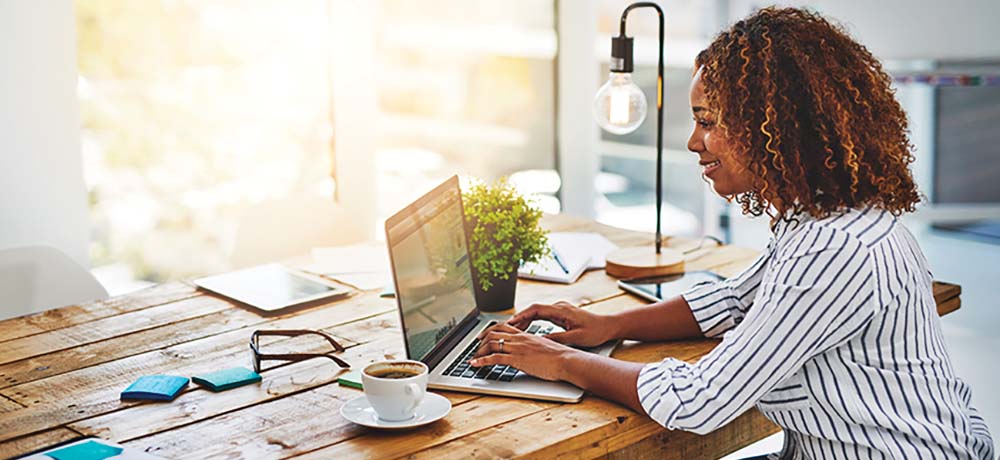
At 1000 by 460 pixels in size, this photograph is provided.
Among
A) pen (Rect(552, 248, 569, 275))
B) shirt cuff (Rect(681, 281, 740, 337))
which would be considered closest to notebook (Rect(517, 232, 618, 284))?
pen (Rect(552, 248, 569, 275))

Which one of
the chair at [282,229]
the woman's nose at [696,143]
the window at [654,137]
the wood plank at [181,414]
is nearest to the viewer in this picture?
the wood plank at [181,414]

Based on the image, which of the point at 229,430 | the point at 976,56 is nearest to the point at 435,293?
the point at 229,430

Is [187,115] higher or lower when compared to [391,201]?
higher

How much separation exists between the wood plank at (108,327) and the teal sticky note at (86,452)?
467mm

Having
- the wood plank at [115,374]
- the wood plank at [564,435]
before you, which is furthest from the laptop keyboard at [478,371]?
the wood plank at [115,374]

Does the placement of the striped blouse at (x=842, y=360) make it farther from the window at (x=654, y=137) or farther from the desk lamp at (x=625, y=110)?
the window at (x=654, y=137)

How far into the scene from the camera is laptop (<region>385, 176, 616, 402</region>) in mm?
1553

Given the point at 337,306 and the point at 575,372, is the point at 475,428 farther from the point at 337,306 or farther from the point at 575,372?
the point at 337,306

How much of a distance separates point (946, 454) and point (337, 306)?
43.6 inches

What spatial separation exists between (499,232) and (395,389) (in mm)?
623

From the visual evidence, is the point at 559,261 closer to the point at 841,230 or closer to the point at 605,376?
the point at 605,376

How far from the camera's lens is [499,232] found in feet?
6.42

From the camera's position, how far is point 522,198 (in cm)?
200

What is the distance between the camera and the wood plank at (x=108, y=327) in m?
1.81
